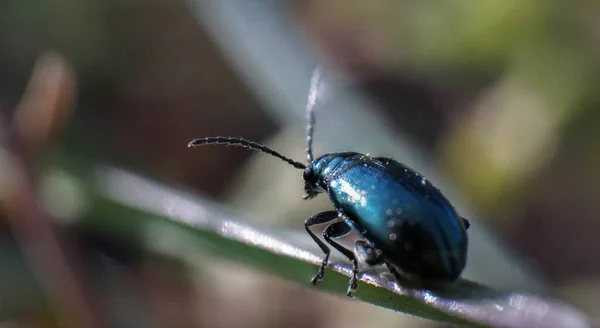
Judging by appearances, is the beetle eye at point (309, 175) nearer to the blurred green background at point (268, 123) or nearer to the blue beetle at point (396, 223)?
the blue beetle at point (396, 223)

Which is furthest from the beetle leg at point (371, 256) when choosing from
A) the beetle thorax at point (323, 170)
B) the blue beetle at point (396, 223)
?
the beetle thorax at point (323, 170)

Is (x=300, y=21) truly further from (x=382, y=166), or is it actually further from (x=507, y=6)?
(x=382, y=166)

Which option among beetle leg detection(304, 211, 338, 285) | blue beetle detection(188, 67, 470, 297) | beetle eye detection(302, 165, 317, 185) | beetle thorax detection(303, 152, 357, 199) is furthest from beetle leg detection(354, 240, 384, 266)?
beetle eye detection(302, 165, 317, 185)

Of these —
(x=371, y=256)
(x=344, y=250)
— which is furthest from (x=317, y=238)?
(x=371, y=256)

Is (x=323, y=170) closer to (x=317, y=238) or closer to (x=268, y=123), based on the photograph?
(x=317, y=238)

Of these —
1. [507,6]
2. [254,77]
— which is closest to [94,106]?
[254,77]

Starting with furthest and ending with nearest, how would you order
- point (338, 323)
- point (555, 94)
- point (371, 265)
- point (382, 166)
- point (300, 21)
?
point (300, 21) < point (555, 94) < point (338, 323) < point (382, 166) < point (371, 265)

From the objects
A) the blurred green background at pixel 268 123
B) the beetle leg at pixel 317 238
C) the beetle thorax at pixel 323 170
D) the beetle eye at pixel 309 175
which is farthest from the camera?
the blurred green background at pixel 268 123
